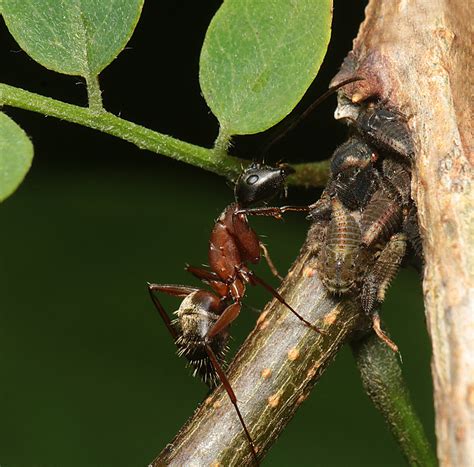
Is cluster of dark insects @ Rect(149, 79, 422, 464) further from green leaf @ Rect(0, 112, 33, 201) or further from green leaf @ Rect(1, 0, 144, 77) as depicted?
green leaf @ Rect(0, 112, 33, 201)

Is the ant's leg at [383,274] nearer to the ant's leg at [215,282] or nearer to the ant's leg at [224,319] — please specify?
the ant's leg at [224,319]

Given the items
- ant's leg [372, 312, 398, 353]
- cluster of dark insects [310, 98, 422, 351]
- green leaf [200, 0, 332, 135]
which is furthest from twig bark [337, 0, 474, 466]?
ant's leg [372, 312, 398, 353]

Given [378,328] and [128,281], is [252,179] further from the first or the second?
[128,281]

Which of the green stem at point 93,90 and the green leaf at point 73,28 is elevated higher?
the green leaf at point 73,28

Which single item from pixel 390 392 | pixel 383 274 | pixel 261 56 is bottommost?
pixel 390 392

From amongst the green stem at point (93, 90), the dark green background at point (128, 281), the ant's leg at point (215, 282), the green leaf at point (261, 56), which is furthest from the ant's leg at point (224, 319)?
the green stem at point (93, 90)

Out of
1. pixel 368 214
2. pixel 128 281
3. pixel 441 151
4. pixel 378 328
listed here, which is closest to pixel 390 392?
pixel 378 328
